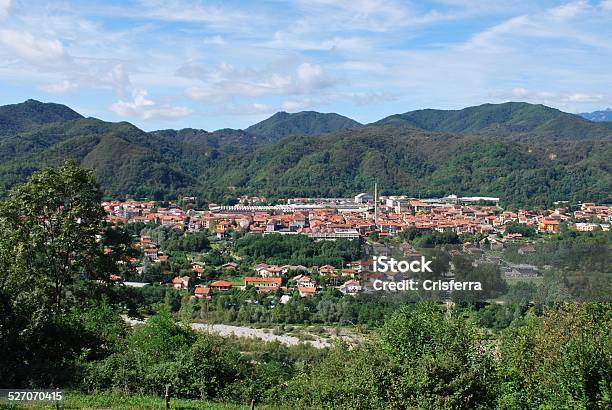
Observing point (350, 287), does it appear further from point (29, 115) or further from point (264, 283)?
point (29, 115)

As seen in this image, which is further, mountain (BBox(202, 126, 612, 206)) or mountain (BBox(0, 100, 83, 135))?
mountain (BBox(0, 100, 83, 135))

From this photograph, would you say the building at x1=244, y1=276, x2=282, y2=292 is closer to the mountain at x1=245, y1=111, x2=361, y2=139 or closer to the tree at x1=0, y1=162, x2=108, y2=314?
the tree at x1=0, y1=162, x2=108, y2=314

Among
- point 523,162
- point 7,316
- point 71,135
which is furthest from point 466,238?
point 71,135

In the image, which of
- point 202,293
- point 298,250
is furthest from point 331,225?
point 202,293

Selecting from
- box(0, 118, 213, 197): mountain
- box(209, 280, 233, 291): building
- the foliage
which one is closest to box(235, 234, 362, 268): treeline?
box(209, 280, 233, 291): building

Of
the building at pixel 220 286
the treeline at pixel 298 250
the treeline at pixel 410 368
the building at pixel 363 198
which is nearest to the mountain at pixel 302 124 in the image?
the building at pixel 363 198

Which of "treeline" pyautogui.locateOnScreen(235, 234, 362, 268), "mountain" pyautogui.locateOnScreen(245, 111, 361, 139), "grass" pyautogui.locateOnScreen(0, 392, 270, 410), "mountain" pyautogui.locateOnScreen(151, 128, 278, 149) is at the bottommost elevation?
"treeline" pyautogui.locateOnScreen(235, 234, 362, 268)
